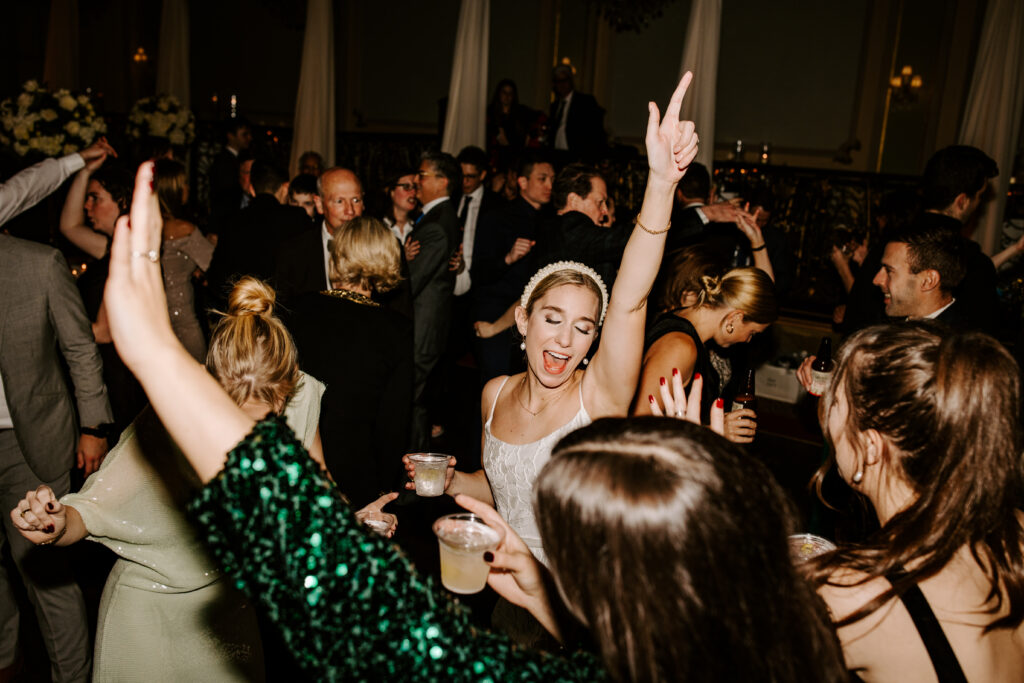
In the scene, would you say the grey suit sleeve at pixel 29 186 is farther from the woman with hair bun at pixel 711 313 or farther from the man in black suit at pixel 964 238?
the man in black suit at pixel 964 238

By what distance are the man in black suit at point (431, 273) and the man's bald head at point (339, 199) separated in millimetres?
430

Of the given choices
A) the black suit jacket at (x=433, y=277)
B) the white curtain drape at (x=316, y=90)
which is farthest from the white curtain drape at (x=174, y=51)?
the black suit jacket at (x=433, y=277)

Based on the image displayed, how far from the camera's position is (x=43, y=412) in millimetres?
2129

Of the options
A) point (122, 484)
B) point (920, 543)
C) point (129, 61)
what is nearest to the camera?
point (920, 543)

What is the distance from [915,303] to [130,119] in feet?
21.6

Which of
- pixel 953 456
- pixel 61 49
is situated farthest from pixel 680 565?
pixel 61 49

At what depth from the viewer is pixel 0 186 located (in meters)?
2.24

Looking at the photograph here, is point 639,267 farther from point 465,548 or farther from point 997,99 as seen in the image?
point 997,99

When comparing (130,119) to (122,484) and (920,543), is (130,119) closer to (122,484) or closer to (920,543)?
(122,484)

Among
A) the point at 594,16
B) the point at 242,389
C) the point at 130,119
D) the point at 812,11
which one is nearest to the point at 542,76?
the point at 594,16

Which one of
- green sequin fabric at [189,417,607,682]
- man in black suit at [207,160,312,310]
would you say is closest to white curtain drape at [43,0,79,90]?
man in black suit at [207,160,312,310]

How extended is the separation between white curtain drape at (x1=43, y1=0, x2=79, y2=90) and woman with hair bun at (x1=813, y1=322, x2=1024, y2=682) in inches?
390

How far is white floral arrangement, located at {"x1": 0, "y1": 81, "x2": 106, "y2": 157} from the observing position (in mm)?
4441

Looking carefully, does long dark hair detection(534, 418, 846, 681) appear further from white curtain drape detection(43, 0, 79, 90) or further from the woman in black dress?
white curtain drape detection(43, 0, 79, 90)
